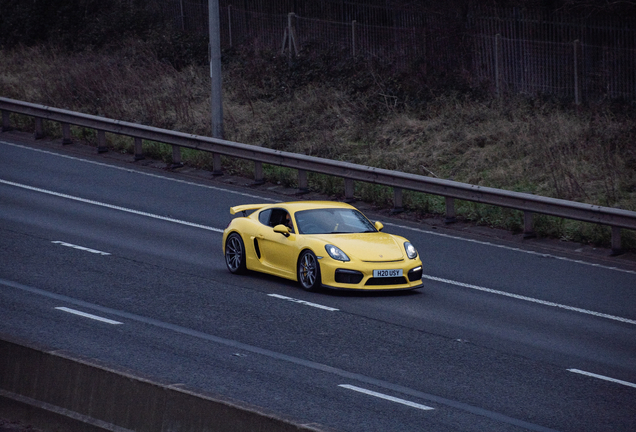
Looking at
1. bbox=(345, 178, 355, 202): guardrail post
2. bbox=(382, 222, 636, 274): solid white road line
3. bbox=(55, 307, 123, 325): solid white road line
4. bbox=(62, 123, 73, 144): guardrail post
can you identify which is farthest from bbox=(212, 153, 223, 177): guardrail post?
bbox=(55, 307, 123, 325): solid white road line

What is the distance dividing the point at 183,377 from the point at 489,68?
65.7 feet

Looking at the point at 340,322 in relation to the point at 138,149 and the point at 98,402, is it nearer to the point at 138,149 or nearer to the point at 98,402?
the point at 98,402

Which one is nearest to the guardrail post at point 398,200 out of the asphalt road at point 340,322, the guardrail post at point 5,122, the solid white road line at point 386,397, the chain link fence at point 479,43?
the asphalt road at point 340,322

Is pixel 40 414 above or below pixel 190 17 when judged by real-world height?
below

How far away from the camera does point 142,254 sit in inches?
637

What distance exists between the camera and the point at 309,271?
14.2m

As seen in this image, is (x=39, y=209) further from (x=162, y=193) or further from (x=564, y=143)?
(x=564, y=143)

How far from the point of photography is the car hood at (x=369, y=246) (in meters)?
13.9

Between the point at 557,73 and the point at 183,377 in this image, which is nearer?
the point at 183,377

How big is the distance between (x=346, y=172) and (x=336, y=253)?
7.27 meters

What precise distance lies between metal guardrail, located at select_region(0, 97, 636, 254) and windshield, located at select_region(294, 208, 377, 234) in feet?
13.8

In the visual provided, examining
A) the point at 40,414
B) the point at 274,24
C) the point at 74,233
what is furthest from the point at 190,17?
the point at 40,414

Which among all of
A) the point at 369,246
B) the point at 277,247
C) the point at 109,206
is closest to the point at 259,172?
the point at 109,206

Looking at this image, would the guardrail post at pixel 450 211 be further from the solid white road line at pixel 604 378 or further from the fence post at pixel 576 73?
the solid white road line at pixel 604 378
